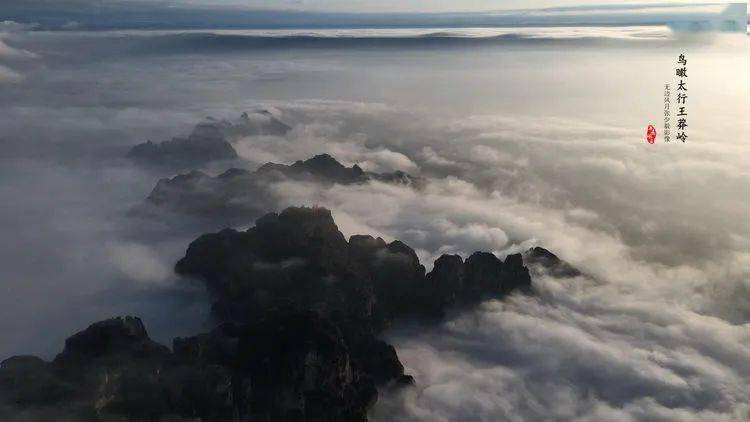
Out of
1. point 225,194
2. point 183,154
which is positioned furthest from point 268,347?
point 183,154

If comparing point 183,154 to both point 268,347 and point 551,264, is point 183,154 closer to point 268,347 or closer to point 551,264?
point 551,264

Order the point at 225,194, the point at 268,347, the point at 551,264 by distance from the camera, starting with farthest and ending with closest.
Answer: the point at 225,194
the point at 551,264
the point at 268,347

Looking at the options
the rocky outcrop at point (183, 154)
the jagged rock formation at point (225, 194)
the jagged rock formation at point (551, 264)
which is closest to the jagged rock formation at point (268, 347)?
the jagged rock formation at point (551, 264)

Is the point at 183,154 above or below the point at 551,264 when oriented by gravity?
above

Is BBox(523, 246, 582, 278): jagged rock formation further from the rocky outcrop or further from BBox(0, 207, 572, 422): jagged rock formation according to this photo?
the rocky outcrop

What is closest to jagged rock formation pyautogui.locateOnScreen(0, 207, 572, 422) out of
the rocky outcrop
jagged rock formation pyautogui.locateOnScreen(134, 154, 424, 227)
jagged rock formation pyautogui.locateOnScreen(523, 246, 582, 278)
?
jagged rock formation pyautogui.locateOnScreen(523, 246, 582, 278)

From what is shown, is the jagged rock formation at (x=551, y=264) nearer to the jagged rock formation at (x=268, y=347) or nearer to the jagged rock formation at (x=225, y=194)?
the jagged rock formation at (x=268, y=347)
